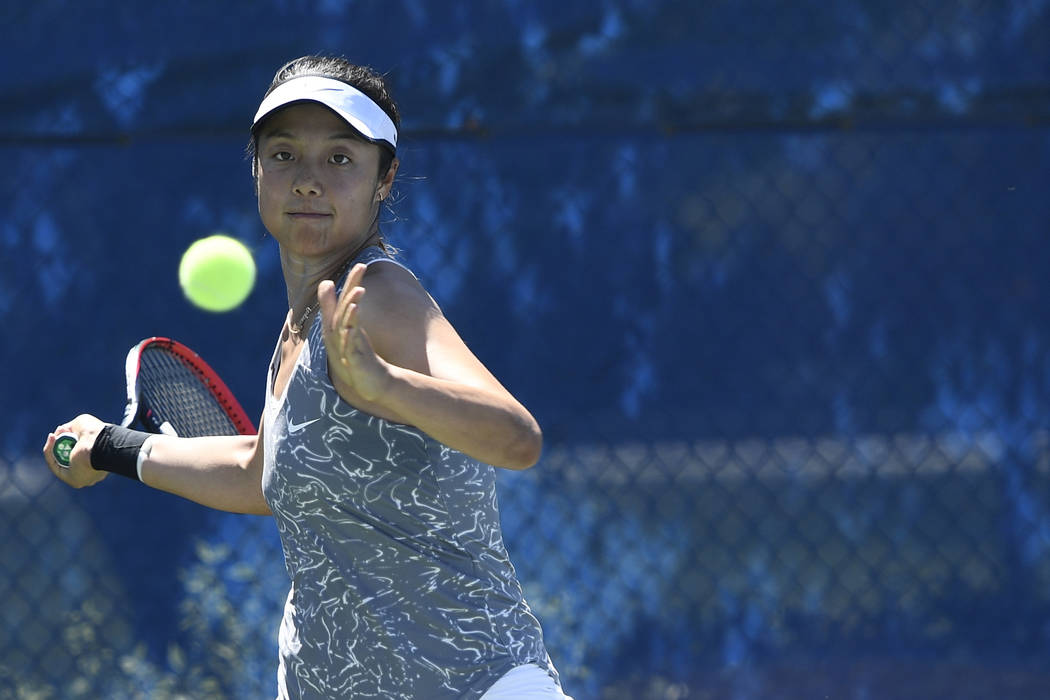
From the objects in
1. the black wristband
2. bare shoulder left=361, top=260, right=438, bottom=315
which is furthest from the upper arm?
the black wristband

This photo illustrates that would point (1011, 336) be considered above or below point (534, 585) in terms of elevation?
above

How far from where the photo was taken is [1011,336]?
301 cm

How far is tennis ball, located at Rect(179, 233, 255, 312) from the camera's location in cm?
296

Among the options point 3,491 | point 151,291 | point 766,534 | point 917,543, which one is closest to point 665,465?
point 766,534

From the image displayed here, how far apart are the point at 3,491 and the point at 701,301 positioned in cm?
171

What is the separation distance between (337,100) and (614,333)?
4.48 ft

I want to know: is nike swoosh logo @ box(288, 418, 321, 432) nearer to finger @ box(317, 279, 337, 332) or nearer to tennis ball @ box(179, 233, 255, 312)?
finger @ box(317, 279, 337, 332)

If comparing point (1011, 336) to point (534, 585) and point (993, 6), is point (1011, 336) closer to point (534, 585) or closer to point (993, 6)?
point (993, 6)

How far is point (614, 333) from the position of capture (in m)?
2.97

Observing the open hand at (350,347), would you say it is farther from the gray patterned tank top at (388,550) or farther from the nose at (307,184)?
the nose at (307,184)

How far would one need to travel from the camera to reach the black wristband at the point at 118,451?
2.12 m

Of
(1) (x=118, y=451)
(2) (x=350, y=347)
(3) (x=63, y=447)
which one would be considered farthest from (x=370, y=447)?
(3) (x=63, y=447)

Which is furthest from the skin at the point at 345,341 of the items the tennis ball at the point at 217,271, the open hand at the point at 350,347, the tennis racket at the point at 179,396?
the tennis ball at the point at 217,271

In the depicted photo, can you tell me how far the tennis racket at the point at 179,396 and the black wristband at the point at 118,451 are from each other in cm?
20
